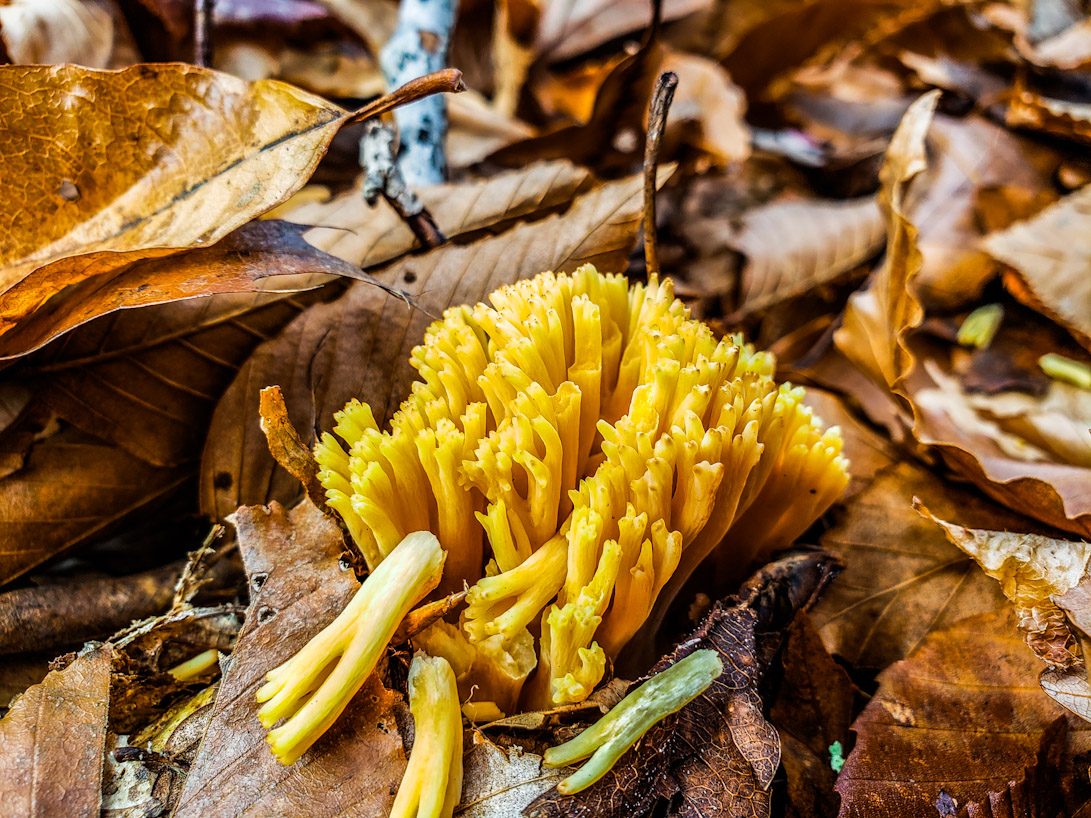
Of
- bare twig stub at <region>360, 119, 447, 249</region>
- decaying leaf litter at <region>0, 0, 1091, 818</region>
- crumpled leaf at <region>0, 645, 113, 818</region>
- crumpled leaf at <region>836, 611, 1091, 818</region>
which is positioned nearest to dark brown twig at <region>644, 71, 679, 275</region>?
decaying leaf litter at <region>0, 0, 1091, 818</region>

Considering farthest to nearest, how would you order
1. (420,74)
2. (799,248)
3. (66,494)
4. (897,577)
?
(799,248) < (420,74) < (897,577) < (66,494)

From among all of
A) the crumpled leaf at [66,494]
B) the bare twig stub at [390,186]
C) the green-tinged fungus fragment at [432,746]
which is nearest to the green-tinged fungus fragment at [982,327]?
the bare twig stub at [390,186]

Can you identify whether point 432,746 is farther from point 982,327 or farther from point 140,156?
point 982,327

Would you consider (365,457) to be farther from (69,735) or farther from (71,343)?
(71,343)

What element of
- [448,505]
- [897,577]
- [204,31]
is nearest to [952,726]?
[897,577]

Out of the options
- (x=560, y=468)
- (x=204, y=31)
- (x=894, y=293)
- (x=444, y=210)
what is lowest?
(x=894, y=293)

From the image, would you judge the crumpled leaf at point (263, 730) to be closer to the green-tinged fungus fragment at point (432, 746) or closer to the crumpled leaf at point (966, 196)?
the green-tinged fungus fragment at point (432, 746)

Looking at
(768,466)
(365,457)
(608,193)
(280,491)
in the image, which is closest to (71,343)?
(280,491)
